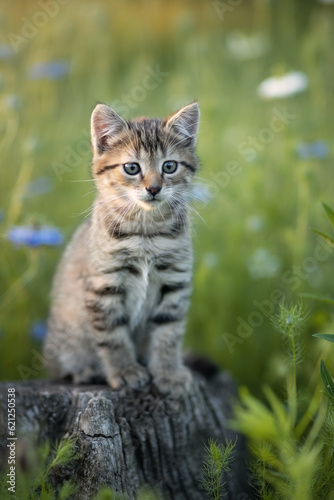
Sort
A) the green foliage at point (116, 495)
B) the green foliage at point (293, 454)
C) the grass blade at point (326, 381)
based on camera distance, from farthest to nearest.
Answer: the grass blade at point (326, 381) → the green foliage at point (116, 495) → the green foliage at point (293, 454)

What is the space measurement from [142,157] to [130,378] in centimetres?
109

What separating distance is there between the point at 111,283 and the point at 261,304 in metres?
1.33

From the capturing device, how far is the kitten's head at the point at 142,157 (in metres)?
2.87

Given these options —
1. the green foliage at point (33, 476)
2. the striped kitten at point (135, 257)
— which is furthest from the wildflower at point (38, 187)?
the green foliage at point (33, 476)

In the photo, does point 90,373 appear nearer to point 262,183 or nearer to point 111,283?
point 111,283

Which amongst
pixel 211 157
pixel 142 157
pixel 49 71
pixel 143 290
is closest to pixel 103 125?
pixel 142 157

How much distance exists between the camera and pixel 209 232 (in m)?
4.46


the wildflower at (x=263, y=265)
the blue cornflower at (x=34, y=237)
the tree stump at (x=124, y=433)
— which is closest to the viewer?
the tree stump at (x=124, y=433)

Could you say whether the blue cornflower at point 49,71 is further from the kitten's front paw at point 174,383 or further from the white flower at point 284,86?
the kitten's front paw at point 174,383

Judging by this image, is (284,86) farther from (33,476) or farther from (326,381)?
(33,476)

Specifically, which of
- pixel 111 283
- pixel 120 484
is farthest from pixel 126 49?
pixel 120 484

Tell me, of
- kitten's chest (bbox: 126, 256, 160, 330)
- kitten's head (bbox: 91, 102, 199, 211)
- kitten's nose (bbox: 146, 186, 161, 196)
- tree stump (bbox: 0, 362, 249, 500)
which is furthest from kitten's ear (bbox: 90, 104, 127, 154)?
A: tree stump (bbox: 0, 362, 249, 500)

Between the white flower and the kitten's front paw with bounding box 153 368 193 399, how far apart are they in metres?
2.43

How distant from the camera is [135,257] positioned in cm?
283
